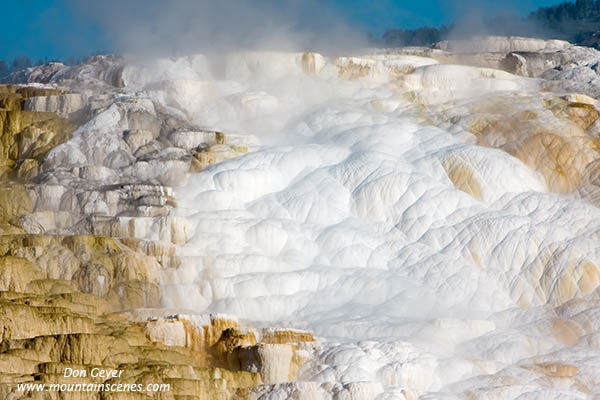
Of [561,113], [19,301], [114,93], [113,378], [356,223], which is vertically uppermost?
[114,93]

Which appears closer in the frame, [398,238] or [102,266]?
[102,266]

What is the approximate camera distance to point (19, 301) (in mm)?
15719

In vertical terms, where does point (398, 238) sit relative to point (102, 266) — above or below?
above

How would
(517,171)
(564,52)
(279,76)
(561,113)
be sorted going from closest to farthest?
(517,171) < (561,113) < (279,76) < (564,52)

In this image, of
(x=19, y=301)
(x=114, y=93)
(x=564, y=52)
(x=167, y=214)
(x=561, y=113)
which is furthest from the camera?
(x=564, y=52)

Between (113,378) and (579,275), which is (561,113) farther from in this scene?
→ (113,378)

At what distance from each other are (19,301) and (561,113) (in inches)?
658

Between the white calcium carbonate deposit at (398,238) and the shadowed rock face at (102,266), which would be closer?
the shadowed rock face at (102,266)

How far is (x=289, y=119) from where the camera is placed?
27766mm

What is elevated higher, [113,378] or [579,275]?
[579,275]

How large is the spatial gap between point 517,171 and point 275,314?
8.45 m

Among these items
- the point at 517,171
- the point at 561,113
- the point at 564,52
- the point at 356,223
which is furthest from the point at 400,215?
the point at 564,52

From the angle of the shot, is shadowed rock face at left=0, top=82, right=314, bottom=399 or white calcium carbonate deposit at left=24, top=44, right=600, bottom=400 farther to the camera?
white calcium carbonate deposit at left=24, top=44, right=600, bottom=400

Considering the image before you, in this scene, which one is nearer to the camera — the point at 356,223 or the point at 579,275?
the point at 579,275
